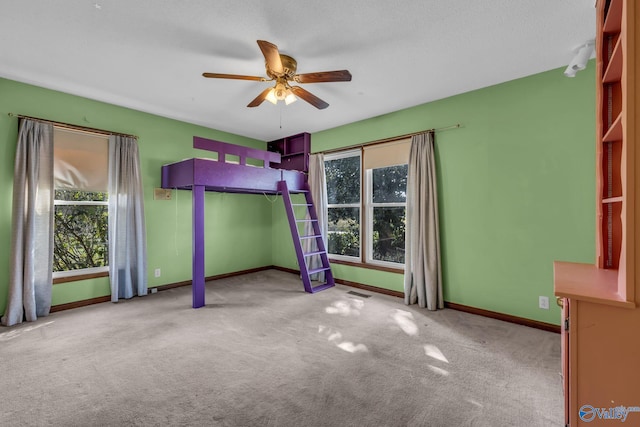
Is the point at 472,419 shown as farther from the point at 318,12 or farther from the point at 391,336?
the point at 318,12

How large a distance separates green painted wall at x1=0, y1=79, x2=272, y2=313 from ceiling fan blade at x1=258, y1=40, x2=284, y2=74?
2658mm

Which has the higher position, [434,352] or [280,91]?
[280,91]

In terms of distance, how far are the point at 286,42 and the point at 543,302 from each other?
11.3ft

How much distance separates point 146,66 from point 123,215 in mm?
1949

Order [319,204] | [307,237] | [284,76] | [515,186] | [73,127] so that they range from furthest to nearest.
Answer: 1. [319,204]
2. [307,237]
3. [73,127]
4. [515,186]
5. [284,76]

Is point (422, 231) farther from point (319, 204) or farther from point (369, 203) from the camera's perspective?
point (319, 204)

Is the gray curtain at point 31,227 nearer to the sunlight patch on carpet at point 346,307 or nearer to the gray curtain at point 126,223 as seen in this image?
the gray curtain at point 126,223

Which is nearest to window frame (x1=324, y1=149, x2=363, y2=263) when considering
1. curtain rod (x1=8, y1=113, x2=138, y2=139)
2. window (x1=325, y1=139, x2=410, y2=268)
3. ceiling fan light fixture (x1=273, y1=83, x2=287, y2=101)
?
window (x1=325, y1=139, x2=410, y2=268)

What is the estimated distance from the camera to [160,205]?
13.4 ft

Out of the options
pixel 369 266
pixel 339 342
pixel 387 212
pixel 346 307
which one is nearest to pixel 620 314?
pixel 339 342

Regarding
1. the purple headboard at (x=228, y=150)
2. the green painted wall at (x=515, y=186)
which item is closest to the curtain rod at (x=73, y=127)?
the purple headboard at (x=228, y=150)

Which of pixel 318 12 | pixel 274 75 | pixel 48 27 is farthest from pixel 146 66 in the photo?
pixel 318 12

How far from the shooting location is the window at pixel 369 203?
12.9ft

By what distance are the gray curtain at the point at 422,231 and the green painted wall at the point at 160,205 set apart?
302 centimetres
